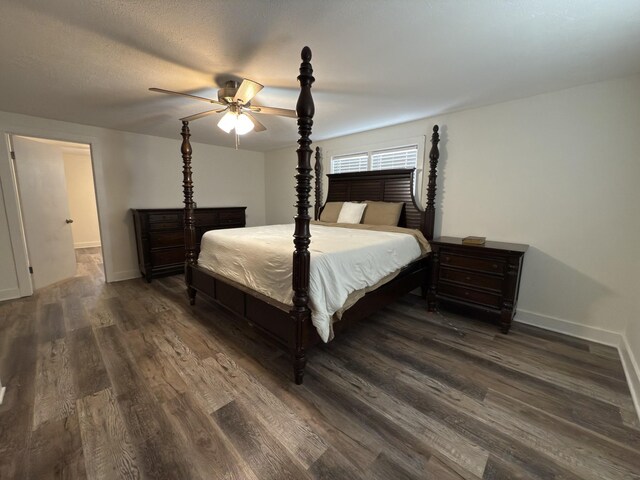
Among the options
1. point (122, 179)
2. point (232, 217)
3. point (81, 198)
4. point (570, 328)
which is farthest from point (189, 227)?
point (81, 198)

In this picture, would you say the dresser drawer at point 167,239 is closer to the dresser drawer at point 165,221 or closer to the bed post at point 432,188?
the dresser drawer at point 165,221

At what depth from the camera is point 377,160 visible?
3916mm

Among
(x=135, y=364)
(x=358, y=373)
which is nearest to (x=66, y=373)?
(x=135, y=364)

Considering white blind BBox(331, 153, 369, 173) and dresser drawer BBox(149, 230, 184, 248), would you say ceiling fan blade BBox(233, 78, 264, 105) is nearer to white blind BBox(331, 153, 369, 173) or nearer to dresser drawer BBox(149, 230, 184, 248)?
white blind BBox(331, 153, 369, 173)

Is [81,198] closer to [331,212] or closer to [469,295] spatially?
[331,212]

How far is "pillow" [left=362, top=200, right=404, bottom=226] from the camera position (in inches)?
137

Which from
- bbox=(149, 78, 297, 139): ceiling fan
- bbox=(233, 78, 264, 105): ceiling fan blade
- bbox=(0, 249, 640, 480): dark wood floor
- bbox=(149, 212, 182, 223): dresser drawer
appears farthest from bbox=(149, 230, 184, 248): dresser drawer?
bbox=(233, 78, 264, 105): ceiling fan blade

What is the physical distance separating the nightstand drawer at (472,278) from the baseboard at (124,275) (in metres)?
4.65

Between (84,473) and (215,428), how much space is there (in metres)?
0.58

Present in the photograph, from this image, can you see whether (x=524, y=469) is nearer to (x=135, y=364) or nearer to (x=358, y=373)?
(x=358, y=373)

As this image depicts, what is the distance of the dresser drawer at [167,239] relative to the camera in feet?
13.1

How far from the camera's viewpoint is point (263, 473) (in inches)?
49.6

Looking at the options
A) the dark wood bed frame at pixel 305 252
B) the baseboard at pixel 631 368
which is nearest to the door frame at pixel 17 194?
the dark wood bed frame at pixel 305 252

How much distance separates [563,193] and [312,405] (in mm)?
2973
